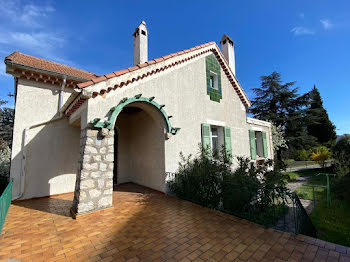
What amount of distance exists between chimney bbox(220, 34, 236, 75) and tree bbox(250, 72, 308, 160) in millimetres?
17604

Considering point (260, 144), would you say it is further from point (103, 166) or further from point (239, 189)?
point (103, 166)

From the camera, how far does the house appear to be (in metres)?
4.73

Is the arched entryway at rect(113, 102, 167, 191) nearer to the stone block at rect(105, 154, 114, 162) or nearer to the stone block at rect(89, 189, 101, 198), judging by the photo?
the stone block at rect(105, 154, 114, 162)

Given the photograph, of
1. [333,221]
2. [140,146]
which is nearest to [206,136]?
[140,146]

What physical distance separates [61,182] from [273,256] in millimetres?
7418

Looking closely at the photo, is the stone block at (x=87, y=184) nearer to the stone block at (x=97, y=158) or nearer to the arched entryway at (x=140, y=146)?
the stone block at (x=97, y=158)

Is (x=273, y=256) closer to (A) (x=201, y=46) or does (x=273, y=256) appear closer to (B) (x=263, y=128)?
(A) (x=201, y=46)

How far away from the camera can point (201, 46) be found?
8.51 m

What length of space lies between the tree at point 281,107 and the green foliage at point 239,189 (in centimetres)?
2358

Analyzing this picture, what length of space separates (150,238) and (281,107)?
29.4 metres

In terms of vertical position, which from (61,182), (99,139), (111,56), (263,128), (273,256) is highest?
(111,56)

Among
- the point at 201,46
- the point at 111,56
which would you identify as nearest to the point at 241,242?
the point at 201,46

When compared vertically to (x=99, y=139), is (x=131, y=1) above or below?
above

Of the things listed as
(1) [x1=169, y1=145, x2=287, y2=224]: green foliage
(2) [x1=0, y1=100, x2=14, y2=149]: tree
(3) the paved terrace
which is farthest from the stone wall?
(2) [x1=0, y1=100, x2=14, y2=149]: tree
